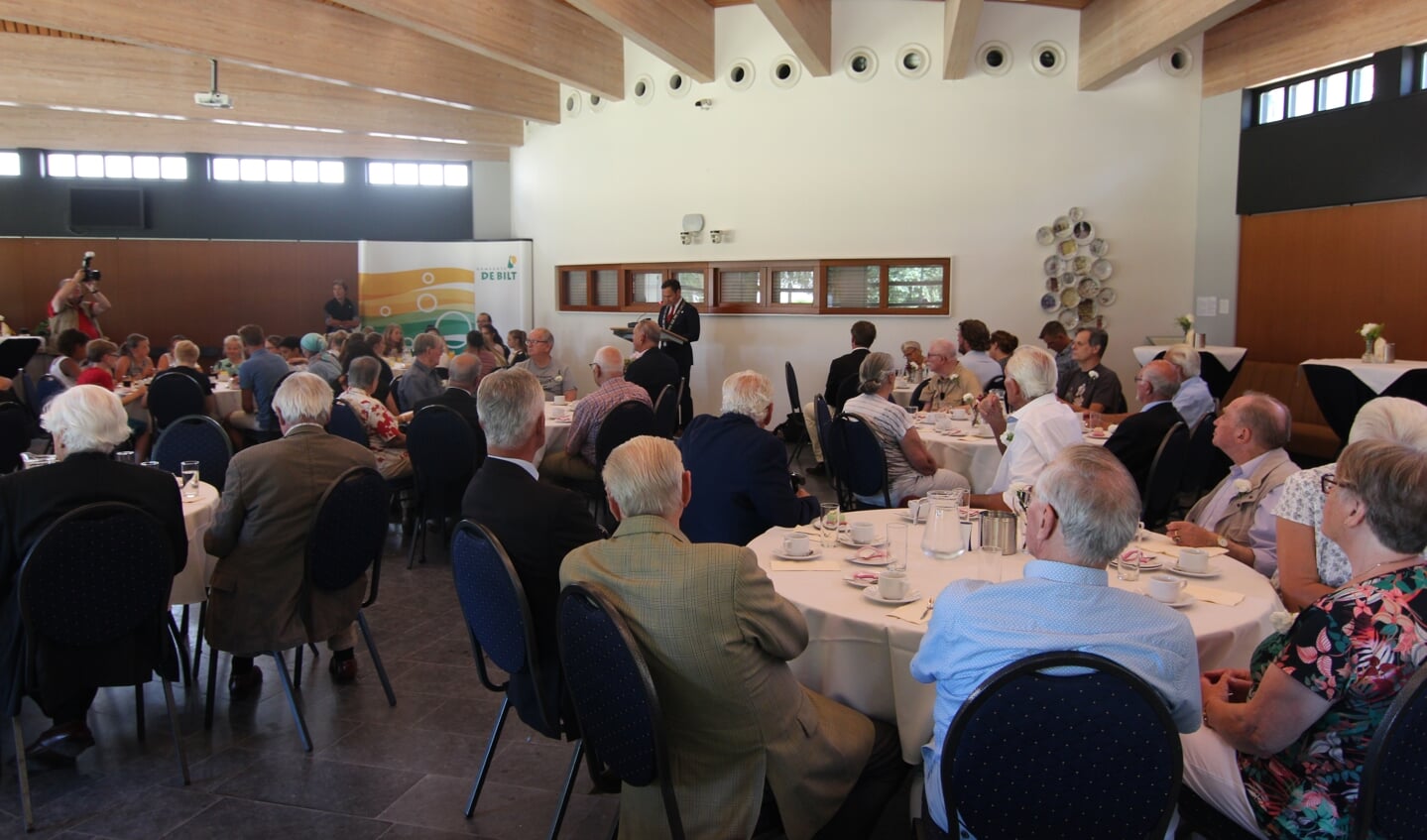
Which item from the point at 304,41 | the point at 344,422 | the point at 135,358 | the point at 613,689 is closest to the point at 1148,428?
the point at 613,689

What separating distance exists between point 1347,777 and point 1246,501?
1.77m

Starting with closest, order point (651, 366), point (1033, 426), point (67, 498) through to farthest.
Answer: point (67, 498) → point (1033, 426) → point (651, 366)

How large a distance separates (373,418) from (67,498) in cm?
297

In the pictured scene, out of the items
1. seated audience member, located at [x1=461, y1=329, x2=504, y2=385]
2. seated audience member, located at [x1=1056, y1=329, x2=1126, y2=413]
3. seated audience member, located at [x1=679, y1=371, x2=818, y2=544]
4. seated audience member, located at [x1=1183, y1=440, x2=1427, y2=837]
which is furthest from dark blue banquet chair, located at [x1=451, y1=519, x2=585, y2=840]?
seated audience member, located at [x1=461, y1=329, x2=504, y2=385]

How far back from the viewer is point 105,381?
21.8 ft

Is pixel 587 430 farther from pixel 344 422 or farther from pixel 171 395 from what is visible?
pixel 171 395

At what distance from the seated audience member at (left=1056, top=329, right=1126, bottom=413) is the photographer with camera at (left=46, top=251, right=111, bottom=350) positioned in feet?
33.5

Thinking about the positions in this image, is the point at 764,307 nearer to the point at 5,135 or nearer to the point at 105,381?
the point at 105,381

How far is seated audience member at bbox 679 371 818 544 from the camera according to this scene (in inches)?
141

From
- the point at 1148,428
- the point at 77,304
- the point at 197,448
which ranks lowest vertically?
the point at 197,448

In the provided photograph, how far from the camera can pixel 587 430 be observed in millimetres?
5914

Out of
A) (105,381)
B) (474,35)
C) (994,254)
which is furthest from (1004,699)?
(994,254)

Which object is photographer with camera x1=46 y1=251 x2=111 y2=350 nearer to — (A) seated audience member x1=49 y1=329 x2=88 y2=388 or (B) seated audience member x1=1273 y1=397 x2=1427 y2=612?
(A) seated audience member x1=49 y1=329 x2=88 y2=388

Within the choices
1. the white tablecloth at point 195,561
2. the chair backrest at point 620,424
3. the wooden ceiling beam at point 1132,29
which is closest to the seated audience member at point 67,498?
the white tablecloth at point 195,561
